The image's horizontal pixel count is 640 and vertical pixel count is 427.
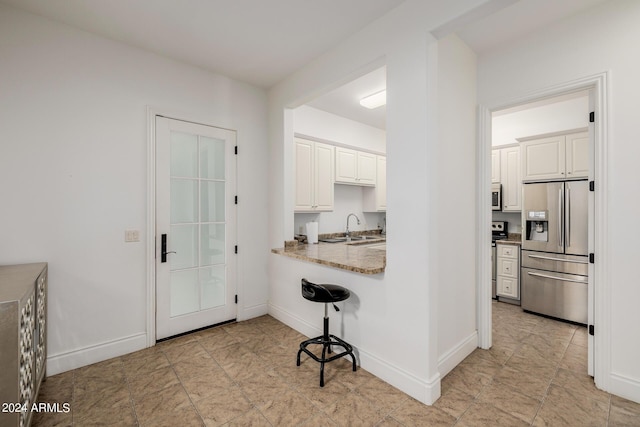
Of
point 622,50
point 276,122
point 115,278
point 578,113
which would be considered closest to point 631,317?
point 622,50

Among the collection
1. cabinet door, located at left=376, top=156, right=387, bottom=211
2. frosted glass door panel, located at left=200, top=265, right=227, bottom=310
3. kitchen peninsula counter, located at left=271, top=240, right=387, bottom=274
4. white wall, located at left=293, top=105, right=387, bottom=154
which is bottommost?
frosted glass door panel, located at left=200, top=265, right=227, bottom=310

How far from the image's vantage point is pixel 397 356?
2164 mm

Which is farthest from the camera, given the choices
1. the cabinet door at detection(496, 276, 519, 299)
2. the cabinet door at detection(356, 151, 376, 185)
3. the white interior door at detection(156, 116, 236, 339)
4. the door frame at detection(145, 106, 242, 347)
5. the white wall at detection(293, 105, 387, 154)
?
the cabinet door at detection(356, 151, 376, 185)

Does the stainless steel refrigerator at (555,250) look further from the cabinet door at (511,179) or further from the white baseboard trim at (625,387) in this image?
the white baseboard trim at (625,387)

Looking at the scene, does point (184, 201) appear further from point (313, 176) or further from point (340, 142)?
point (340, 142)

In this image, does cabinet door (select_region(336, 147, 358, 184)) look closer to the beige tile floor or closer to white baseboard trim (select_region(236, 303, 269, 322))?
white baseboard trim (select_region(236, 303, 269, 322))

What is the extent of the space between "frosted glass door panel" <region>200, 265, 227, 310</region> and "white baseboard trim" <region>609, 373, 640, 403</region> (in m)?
3.54

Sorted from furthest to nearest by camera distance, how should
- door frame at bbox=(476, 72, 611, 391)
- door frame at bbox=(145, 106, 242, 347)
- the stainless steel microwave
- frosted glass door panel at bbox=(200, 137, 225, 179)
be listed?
the stainless steel microwave, frosted glass door panel at bbox=(200, 137, 225, 179), door frame at bbox=(145, 106, 242, 347), door frame at bbox=(476, 72, 611, 391)

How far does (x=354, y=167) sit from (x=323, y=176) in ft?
2.52


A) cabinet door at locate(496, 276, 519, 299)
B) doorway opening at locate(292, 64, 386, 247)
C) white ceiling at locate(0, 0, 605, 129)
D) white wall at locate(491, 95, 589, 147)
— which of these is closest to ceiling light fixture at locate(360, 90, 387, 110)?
doorway opening at locate(292, 64, 386, 247)

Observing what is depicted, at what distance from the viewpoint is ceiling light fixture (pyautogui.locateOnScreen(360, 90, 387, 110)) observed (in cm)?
349

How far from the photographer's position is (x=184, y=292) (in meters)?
3.05

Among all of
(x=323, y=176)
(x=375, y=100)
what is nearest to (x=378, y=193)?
(x=323, y=176)

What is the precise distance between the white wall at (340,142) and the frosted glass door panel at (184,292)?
157 centimetres
